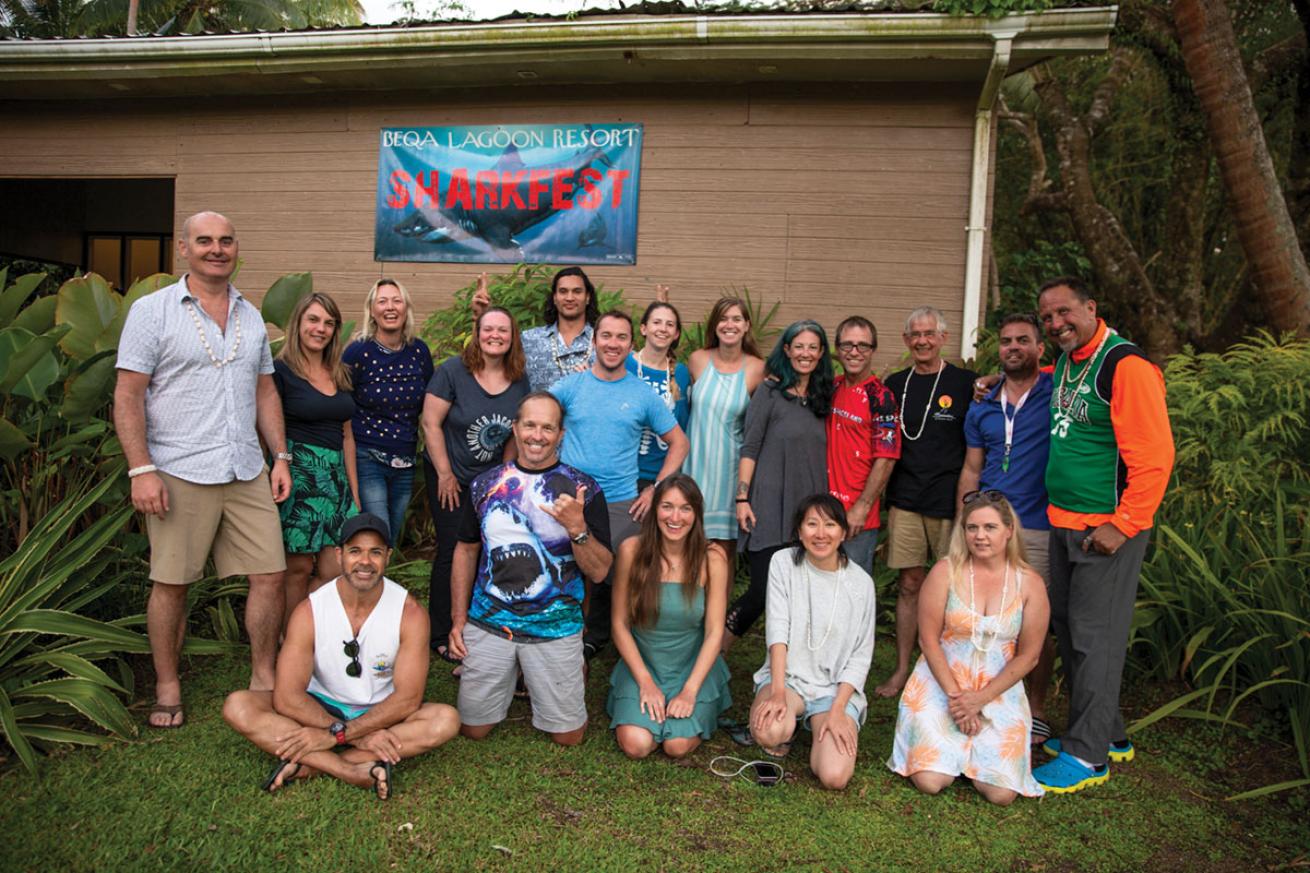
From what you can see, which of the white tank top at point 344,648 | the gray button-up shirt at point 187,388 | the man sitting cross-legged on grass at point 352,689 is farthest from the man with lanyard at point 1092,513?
the gray button-up shirt at point 187,388

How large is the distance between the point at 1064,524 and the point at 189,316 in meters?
3.70

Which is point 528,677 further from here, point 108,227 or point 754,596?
point 108,227

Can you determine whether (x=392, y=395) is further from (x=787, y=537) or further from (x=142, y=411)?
(x=787, y=537)

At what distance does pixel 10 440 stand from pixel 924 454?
410 centimetres

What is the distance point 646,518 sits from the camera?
155 inches

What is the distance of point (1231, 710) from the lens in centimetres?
387

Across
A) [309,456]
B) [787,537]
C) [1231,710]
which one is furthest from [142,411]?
[1231,710]

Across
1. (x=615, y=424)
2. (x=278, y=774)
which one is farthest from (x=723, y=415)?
(x=278, y=774)

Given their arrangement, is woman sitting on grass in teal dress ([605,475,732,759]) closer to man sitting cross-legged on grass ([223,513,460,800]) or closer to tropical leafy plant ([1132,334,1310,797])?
man sitting cross-legged on grass ([223,513,460,800])

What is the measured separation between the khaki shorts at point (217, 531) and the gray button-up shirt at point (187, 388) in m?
0.09

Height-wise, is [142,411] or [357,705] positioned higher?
[142,411]

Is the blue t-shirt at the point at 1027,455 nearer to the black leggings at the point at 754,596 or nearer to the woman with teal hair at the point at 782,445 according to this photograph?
the woman with teal hair at the point at 782,445

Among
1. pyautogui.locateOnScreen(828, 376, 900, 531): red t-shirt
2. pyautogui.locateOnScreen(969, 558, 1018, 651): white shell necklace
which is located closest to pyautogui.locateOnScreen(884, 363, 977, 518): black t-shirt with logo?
pyautogui.locateOnScreen(828, 376, 900, 531): red t-shirt

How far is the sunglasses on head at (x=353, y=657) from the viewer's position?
11.5 feet
